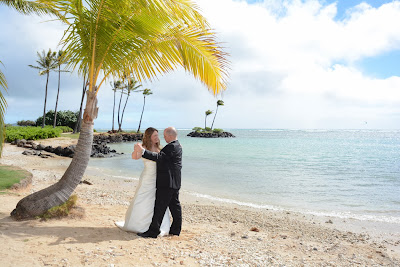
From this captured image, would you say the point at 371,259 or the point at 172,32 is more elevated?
the point at 172,32

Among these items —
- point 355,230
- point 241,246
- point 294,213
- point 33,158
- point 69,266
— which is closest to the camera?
point 69,266

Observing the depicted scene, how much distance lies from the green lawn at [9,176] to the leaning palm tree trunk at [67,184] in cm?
345

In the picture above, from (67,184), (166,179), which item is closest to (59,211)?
(67,184)

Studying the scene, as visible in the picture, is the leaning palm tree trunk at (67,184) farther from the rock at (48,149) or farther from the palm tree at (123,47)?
the rock at (48,149)

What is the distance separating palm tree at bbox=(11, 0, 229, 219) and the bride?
141 centimetres

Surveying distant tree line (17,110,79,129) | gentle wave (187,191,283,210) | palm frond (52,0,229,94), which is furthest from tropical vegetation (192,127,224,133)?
palm frond (52,0,229,94)

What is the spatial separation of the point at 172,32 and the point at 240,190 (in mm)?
9627

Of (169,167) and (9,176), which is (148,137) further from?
(9,176)

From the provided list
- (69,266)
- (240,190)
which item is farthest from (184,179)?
(69,266)

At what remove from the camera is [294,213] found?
1046 cm

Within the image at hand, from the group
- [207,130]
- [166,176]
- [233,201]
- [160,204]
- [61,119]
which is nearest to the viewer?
[166,176]

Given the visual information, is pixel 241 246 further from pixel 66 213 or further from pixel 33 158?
pixel 33 158

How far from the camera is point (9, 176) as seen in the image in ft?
33.8

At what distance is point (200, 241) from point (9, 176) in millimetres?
7930
